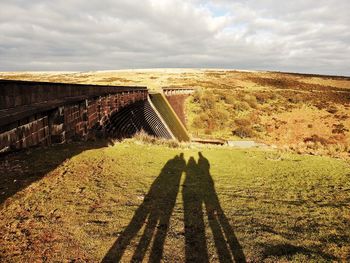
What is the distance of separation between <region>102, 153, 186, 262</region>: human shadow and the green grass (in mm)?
20453

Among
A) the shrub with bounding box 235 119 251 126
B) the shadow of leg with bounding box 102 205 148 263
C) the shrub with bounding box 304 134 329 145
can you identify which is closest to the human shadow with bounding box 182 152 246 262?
the shadow of leg with bounding box 102 205 148 263

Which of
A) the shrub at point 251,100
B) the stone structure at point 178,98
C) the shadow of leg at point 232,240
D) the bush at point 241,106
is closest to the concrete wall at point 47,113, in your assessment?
the shadow of leg at point 232,240

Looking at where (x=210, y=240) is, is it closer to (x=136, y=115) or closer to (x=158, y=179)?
(x=158, y=179)

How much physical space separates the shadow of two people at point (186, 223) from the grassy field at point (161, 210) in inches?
0.7

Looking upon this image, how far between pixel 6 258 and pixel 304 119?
39.0 metres

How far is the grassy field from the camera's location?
4.58 m

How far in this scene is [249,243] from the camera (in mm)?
4965

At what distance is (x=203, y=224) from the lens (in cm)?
565

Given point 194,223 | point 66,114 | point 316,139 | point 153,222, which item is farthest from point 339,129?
point 153,222

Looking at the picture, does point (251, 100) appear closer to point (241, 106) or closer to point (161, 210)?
point (241, 106)

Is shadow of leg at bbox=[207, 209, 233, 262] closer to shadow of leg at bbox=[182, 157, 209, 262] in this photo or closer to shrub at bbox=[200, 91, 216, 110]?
shadow of leg at bbox=[182, 157, 209, 262]

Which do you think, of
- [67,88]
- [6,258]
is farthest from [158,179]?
[67,88]

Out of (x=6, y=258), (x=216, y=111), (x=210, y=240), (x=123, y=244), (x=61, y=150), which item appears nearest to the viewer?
(x=6, y=258)

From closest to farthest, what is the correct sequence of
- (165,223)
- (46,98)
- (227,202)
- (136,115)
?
(165,223) → (227,202) → (46,98) → (136,115)
